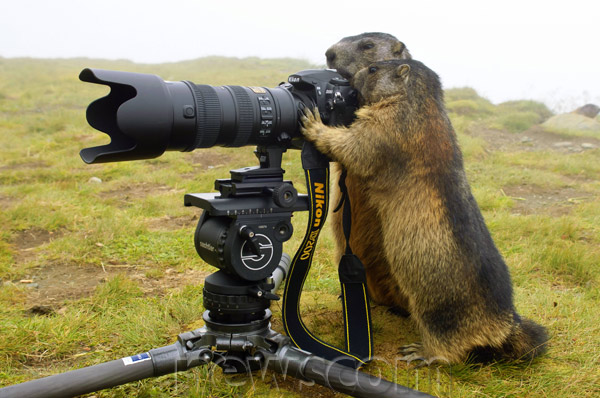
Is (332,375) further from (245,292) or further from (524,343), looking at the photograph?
(524,343)

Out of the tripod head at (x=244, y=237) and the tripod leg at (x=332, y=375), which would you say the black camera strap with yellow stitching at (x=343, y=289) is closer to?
the tripod head at (x=244, y=237)

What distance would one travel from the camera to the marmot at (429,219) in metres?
2.41

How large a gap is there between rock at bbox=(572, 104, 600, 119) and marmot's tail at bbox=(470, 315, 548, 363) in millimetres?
11723

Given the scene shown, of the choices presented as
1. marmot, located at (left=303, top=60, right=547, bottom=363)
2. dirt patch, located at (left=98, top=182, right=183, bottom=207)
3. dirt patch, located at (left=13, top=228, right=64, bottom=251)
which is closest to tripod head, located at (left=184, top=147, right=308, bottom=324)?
marmot, located at (left=303, top=60, right=547, bottom=363)

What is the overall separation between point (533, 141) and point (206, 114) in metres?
9.57

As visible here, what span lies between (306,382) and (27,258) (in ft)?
9.12

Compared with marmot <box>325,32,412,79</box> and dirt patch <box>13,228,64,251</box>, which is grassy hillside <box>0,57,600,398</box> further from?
marmot <box>325,32,412,79</box>

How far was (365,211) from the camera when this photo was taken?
8.93ft

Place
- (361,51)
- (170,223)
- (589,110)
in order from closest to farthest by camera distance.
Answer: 1. (361,51)
2. (170,223)
3. (589,110)

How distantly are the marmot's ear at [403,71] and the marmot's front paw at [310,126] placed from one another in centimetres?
48

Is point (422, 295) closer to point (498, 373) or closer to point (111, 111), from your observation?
point (498, 373)

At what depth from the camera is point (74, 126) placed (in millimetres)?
10062

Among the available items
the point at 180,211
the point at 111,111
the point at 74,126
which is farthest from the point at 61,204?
the point at 74,126

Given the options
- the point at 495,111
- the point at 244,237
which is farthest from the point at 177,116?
the point at 495,111
